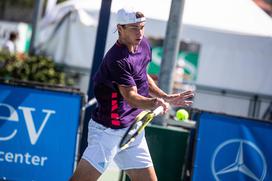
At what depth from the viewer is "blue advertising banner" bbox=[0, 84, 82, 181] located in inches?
299

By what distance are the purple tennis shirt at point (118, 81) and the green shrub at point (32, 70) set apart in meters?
9.50

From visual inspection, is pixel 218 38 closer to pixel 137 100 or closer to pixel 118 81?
pixel 118 81

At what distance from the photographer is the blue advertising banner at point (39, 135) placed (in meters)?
7.60

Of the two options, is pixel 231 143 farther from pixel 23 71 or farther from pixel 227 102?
pixel 23 71

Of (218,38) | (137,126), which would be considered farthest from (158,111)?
(218,38)

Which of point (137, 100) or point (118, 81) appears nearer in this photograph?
point (137, 100)

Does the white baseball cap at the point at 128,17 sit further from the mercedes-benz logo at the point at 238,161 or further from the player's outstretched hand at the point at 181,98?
the mercedes-benz logo at the point at 238,161

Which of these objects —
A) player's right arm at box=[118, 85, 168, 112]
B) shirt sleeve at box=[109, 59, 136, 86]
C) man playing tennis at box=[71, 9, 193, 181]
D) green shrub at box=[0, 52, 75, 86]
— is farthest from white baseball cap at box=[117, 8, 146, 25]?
green shrub at box=[0, 52, 75, 86]

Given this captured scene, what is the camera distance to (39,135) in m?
7.61

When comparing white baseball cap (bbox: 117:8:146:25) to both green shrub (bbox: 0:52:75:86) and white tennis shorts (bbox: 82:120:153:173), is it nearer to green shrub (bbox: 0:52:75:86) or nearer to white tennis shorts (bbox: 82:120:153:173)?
white tennis shorts (bbox: 82:120:153:173)

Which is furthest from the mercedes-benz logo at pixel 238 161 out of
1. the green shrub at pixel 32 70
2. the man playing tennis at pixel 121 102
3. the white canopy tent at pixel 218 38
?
the green shrub at pixel 32 70

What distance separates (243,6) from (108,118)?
8.07 meters

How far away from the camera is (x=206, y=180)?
7.34m

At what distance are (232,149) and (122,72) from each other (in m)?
2.64
